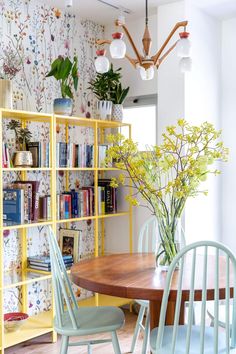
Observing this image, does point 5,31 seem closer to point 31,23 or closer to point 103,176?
point 31,23

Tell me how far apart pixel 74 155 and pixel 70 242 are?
72 cm

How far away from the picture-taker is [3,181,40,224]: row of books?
10.5ft

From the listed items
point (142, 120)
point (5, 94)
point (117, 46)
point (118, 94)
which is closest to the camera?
point (117, 46)

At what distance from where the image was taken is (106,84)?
3.98 metres

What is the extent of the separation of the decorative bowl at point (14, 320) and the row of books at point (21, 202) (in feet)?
2.35

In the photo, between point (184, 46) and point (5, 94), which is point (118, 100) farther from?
point (184, 46)

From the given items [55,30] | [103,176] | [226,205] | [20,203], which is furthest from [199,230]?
[55,30]

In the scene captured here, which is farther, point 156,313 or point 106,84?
point 106,84

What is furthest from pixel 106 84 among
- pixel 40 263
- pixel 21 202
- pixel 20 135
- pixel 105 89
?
pixel 40 263

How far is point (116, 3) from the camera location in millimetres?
3693

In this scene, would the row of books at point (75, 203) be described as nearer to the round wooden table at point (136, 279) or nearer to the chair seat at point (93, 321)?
the round wooden table at point (136, 279)

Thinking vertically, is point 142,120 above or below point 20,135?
above

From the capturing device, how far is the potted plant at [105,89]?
3.92 meters

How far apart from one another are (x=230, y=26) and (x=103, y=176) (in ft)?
5.95
